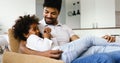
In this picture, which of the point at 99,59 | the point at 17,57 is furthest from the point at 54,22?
the point at 99,59

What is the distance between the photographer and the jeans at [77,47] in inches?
53.7

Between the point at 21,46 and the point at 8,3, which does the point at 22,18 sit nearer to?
the point at 21,46

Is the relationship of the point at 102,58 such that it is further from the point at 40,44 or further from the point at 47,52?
the point at 40,44

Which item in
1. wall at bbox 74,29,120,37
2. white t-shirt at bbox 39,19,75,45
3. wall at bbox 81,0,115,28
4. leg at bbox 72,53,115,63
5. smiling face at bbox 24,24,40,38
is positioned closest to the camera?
leg at bbox 72,53,115,63

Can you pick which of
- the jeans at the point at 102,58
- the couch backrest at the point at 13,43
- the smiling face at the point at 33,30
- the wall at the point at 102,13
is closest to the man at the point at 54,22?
the smiling face at the point at 33,30

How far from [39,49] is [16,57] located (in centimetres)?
17

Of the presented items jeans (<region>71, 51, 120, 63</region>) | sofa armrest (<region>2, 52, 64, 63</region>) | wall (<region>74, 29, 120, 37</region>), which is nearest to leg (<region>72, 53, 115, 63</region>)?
jeans (<region>71, 51, 120, 63</region>)

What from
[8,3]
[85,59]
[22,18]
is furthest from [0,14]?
[85,59]

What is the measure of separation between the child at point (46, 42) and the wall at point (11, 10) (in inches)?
105

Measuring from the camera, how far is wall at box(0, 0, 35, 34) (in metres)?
4.45

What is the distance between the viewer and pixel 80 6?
19.7 feet

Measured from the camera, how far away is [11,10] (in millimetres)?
4562

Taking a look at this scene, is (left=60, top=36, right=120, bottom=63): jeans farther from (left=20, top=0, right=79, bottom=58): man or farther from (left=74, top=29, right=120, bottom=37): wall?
(left=74, top=29, right=120, bottom=37): wall

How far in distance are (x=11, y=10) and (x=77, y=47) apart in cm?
337
